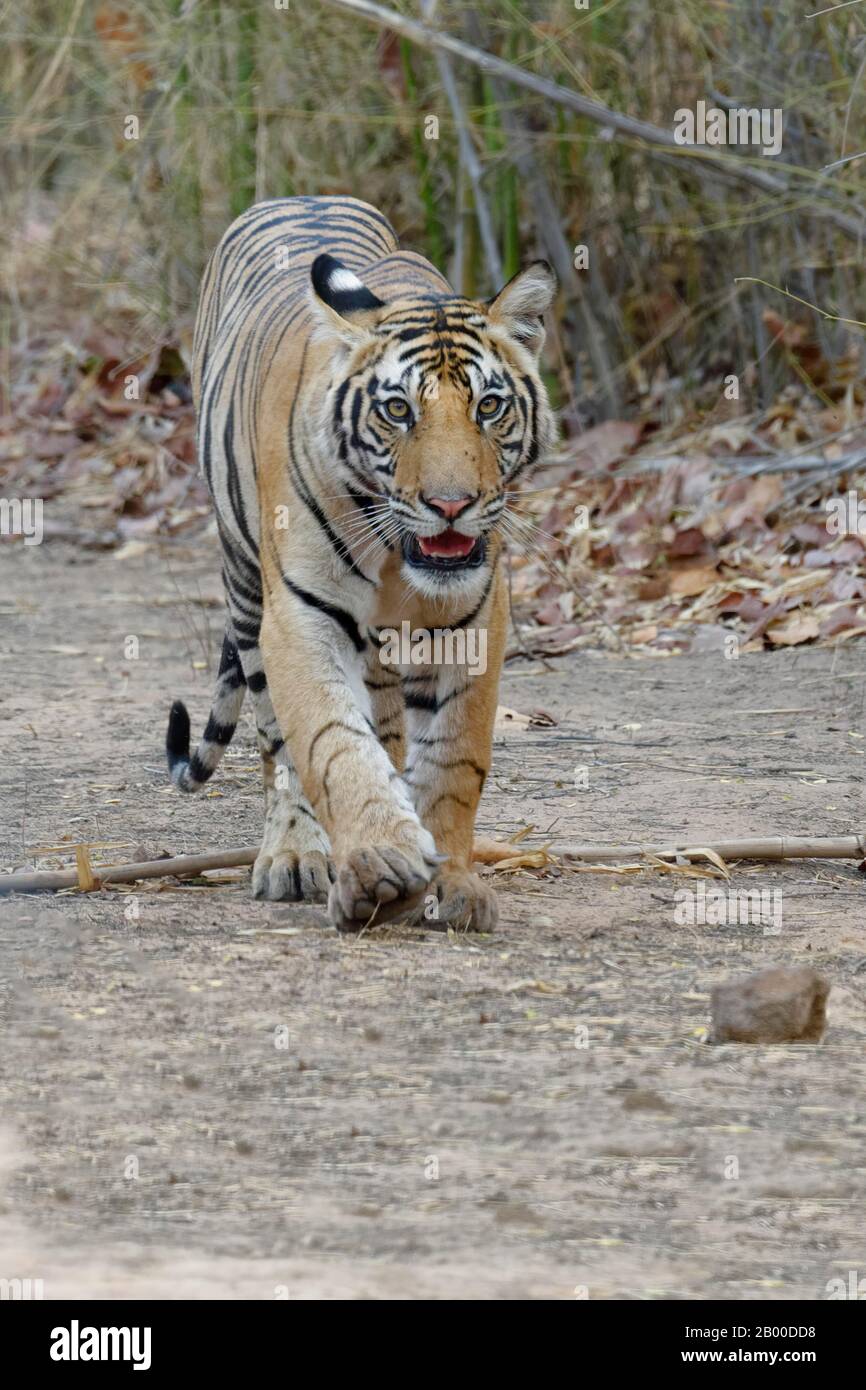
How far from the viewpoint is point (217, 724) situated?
215 inches

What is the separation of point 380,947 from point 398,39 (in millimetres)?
7597

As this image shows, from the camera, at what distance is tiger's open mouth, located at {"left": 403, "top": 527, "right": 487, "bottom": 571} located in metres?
4.22

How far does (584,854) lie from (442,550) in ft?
3.15

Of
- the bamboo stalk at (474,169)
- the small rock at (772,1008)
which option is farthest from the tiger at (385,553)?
the bamboo stalk at (474,169)

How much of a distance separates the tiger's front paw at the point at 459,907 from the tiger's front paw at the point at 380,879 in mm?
167

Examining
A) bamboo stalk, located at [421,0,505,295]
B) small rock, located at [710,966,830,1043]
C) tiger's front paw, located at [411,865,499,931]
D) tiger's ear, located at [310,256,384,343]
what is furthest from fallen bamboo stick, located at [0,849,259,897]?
bamboo stalk, located at [421,0,505,295]

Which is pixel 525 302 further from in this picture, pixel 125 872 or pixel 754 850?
pixel 125 872

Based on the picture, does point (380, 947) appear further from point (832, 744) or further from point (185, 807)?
point (832, 744)

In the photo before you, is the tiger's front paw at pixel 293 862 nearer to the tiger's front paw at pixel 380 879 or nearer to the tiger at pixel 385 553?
the tiger at pixel 385 553

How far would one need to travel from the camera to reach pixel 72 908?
4.43 m

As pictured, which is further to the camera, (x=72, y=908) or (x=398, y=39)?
(x=398, y=39)

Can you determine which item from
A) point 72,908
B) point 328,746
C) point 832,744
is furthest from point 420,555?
point 832,744

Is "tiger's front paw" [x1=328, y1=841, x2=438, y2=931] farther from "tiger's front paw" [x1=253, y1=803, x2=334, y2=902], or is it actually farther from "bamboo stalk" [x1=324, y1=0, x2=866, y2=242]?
"bamboo stalk" [x1=324, y1=0, x2=866, y2=242]

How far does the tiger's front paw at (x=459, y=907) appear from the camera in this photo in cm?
423
